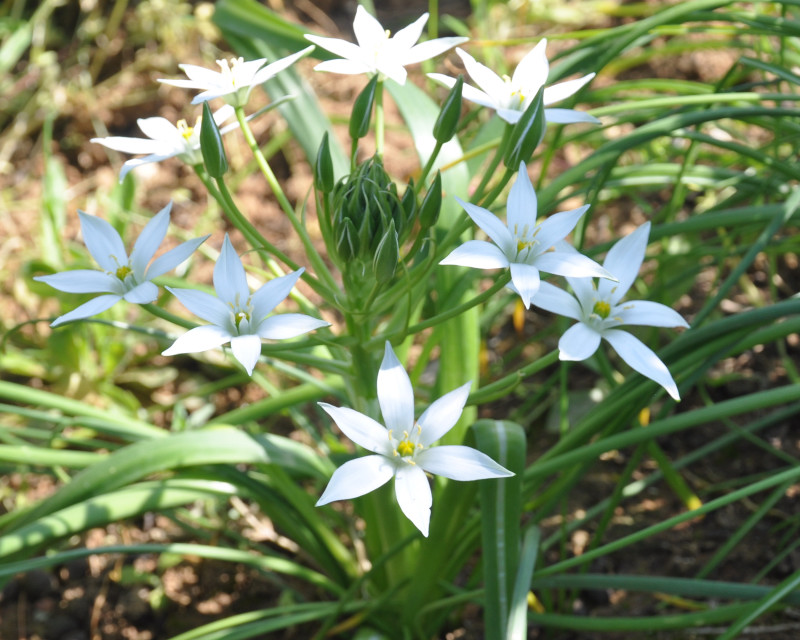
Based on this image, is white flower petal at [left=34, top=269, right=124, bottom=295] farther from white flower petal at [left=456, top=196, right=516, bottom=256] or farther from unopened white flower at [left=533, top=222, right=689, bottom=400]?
unopened white flower at [left=533, top=222, right=689, bottom=400]

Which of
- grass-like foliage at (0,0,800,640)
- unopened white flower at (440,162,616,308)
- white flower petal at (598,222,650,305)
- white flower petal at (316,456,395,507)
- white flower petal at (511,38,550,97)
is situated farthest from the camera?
white flower petal at (511,38,550,97)

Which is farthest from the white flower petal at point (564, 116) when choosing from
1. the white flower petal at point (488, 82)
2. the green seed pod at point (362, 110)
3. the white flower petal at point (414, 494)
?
the white flower petal at point (414, 494)

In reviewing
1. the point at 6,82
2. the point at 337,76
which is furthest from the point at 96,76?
the point at 337,76

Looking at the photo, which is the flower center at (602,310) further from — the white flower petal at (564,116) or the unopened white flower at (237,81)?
the unopened white flower at (237,81)

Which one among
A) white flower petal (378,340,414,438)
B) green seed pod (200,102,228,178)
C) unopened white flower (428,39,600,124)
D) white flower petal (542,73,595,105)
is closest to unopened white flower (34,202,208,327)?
green seed pod (200,102,228,178)

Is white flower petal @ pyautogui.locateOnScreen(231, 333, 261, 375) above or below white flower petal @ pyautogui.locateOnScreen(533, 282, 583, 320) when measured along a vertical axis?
below

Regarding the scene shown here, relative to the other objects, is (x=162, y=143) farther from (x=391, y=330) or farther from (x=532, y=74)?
(x=532, y=74)
